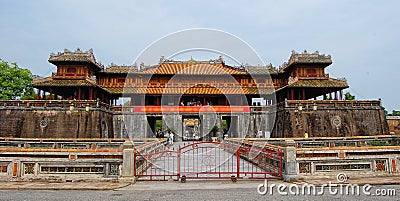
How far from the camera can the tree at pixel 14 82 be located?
38.5 metres

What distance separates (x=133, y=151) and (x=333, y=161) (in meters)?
6.79

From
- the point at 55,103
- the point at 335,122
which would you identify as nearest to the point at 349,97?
the point at 335,122

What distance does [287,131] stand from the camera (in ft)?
92.7

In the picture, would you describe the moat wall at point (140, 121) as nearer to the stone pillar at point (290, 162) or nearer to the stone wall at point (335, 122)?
the stone wall at point (335, 122)

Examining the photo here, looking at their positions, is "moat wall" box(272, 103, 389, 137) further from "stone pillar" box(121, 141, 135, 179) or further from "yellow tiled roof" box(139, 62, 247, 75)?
"stone pillar" box(121, 141, 135, 179)

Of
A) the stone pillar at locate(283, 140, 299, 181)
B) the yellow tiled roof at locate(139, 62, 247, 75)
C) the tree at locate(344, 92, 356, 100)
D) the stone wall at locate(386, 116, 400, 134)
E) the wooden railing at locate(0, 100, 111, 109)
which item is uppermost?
the yellow tiled roof at locate(139, 62, 247, 75)

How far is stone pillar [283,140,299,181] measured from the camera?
9375 millimetres

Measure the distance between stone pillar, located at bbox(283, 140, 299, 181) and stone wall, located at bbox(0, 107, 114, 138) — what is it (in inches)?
849

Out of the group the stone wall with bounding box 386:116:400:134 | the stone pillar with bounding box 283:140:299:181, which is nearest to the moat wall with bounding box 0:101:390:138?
the stone wall with bounding box 386:116:400:134

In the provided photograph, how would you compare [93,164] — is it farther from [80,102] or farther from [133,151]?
[80,102]

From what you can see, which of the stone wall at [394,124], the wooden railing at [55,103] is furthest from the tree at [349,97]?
the wooden railing at [55,103]

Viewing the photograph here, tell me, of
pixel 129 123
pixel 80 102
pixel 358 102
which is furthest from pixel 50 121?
pixel 358 102

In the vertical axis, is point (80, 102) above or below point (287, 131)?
above

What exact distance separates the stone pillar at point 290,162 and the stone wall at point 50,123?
2157 cm
